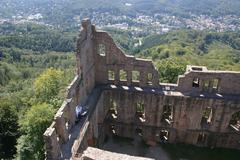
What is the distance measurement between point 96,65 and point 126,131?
883 cm

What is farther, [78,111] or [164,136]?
[164,136]

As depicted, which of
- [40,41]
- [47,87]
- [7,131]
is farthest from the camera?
[40,41]

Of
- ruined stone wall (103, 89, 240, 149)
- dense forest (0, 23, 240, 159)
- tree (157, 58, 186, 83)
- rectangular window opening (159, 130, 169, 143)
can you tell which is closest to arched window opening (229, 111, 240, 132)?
ruined stone wall (103, 89, 240, 149)

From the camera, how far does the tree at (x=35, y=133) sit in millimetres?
29547

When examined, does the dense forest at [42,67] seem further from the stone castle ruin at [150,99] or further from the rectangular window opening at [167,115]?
the stone castle ruin at [150,99]

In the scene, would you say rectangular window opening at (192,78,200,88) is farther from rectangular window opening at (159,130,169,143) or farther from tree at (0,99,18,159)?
tree at (0,99,18,159)

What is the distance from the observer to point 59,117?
22547mm

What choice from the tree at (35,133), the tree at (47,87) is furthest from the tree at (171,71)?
the tree at (35,133)

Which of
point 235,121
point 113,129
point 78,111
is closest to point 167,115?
point 113,129

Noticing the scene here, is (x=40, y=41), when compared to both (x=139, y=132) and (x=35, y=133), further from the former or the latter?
(x=35, y=133)

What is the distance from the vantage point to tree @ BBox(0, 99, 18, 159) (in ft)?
109

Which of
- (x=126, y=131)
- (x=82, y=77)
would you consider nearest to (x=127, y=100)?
(x=126, y=131)

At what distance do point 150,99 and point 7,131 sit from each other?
17151 mm

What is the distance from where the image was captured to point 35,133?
3017 cm
